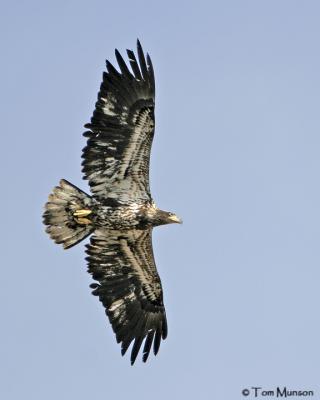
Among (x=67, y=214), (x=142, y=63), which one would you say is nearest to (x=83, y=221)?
(x=67, y=214)

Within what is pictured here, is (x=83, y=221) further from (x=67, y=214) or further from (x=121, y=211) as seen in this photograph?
(x=121, y=211)

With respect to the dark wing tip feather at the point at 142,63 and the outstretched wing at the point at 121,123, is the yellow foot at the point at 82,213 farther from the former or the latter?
the dark wing tip feather at the point at 142,63

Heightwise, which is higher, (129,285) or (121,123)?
(121,123)

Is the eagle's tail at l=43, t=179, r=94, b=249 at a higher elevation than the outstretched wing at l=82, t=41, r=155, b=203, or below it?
below

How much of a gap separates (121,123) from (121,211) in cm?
166

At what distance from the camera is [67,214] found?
51.4 feet

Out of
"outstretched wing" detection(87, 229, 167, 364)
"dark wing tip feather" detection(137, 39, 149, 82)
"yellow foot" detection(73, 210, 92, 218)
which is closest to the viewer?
"dark wing tip feather" detection(137, 39, 149, 82)

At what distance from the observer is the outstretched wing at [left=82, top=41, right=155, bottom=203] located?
49.6 feet

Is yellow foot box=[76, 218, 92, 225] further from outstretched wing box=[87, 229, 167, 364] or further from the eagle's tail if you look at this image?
outstretched wing box=[87, 229, 167, 364]

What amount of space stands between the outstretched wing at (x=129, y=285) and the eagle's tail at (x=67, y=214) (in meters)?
0.47

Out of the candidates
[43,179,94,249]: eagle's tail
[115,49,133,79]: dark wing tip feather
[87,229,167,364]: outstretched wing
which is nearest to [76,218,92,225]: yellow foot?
[43,179,94,249]: eagle's tail

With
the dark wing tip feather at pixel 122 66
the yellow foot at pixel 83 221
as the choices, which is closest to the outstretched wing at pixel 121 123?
the dark wing tip feather at pixel 122 66

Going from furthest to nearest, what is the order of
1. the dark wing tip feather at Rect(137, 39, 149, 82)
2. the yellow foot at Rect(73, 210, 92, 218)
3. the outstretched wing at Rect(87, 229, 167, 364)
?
the outstretched wing at Rect(87, 229, 167, 364) < the yellow foot at Rect(73, 210, 92, 218) < the dark wing tip feather at Rect(137, 39, 149, 82)

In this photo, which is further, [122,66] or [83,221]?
[83,221]
